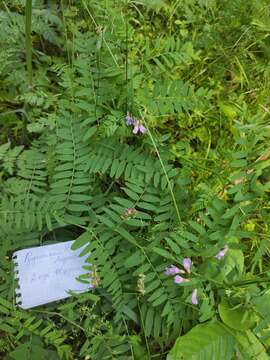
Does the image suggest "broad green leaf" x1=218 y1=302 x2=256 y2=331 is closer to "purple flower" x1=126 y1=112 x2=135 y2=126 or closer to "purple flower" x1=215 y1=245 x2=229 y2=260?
"purple flower" x1=215 y1=245 x2=229 y2=260

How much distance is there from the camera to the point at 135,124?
4.86ft

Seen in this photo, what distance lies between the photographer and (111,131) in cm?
147

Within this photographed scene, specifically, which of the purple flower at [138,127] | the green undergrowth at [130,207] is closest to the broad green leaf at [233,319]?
the green undergrowth at [130,207]

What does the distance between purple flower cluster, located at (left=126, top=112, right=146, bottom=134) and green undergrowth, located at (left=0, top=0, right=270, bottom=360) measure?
15mm

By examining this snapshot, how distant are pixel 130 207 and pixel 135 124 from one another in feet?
0.95

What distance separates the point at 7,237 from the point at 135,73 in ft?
2.47

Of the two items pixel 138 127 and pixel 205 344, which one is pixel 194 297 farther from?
pixel 138 127

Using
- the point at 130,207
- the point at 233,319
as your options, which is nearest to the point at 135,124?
the point at 130,207

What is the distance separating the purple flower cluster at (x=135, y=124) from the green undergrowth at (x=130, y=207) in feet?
0.05

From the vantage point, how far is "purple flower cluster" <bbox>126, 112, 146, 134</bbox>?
4.82 feet

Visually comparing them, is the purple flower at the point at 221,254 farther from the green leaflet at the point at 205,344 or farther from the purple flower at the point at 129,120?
the purple flower at the point at 129,120

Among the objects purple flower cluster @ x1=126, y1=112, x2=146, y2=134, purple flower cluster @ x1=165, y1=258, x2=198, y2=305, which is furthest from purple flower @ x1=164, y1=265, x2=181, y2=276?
purple flower cluster @ x1=126, y1=112, x2=146, y2=134

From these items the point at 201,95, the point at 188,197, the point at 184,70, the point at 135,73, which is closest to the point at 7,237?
the point at 188,197

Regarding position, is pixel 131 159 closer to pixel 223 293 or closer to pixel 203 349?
pixel 223 293
